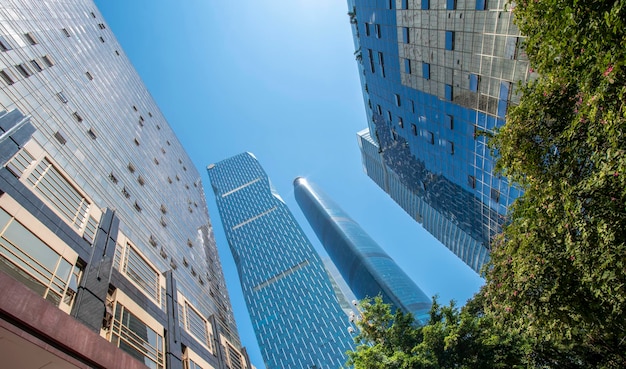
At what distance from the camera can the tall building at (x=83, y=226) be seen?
32.4 ft

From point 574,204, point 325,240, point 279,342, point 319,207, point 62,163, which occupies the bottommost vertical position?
point 574,204

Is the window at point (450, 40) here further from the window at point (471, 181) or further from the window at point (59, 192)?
the window at point (59, 192)

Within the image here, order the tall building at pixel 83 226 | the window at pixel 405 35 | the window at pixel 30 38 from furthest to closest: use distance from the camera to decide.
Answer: the window at pixel 405 35 → the window at pixel 30 38 → the tall building at pixel 83 226

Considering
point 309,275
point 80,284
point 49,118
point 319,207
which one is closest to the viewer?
point 80,284

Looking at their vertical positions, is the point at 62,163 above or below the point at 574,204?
above

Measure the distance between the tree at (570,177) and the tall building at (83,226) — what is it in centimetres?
1313

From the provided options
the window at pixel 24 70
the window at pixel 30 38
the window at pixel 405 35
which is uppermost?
the window at pixel 30 38

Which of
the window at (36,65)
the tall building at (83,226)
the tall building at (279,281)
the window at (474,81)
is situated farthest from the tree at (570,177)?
the tall building at (279,281)

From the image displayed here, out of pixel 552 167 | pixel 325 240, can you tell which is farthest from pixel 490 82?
pixel 325 240

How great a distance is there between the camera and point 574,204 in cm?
883

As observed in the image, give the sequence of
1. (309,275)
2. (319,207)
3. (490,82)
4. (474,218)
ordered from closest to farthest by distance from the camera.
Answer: (490,82) < (474,218) < (309,275) < (319,207)

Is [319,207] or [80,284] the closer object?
[80,284]

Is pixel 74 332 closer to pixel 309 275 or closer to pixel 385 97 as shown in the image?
pixel 385 97

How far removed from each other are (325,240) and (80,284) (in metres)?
169
